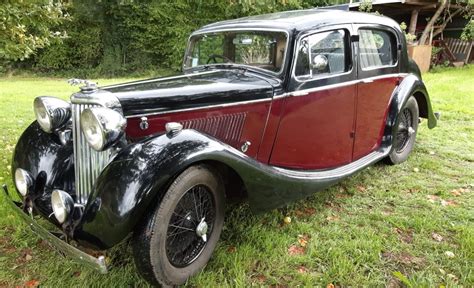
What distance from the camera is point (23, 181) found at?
2.49m

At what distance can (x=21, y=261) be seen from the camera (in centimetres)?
263

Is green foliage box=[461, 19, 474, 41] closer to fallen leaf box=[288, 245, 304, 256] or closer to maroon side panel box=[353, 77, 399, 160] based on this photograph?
maroon side panel box=[353, 77, 399, 160]

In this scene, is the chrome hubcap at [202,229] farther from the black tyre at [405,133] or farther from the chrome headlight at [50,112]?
the black tyre at [405,133]

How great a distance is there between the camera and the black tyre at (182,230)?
6.98 feet

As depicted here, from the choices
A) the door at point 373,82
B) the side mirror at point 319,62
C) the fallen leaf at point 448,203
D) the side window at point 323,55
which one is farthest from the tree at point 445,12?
the side mirror at point 319,62

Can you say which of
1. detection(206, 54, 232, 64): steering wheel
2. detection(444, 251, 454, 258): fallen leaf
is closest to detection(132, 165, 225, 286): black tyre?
detection(206, 54, 232, 64): steering wheel

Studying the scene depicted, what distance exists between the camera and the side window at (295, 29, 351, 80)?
304 cm

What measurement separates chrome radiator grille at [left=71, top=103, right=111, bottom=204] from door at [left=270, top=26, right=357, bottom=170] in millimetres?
1339

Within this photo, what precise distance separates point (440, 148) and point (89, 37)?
55.7ft

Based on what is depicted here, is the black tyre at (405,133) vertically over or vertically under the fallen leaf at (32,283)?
over

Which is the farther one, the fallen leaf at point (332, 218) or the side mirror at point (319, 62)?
the fallen leaf at point (332, 218)

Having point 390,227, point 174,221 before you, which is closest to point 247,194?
point 174,221

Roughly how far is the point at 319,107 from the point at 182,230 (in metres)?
1.58

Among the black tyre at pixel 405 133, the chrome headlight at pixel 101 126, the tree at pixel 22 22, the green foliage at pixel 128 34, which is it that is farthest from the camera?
the green foliage at pixel 128 34
